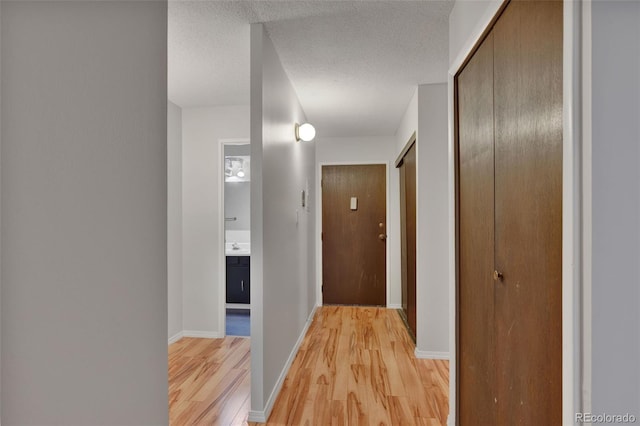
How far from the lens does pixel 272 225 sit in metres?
Answer: 2.30

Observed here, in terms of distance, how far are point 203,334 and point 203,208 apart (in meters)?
1.30

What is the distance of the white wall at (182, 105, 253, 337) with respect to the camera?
143 inches

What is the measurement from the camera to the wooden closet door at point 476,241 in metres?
1.41

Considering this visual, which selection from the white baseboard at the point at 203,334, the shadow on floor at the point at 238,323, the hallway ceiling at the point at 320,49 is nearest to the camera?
the hallway ceiling at the point at 320,49

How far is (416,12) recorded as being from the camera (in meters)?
1.95

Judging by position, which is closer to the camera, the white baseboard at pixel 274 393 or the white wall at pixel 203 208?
the white baseboard at pixel 274 393

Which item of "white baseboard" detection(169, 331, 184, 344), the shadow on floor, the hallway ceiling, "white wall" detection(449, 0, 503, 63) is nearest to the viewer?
"white wall" detection(449, 0, 503, 63)

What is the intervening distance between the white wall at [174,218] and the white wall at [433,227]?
93.2 inches

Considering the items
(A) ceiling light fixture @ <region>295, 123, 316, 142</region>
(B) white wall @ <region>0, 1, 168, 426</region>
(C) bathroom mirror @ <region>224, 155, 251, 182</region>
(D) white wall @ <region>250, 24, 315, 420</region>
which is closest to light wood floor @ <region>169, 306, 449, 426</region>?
(D) white wall @ <region>250, 24, 315, 420</region>

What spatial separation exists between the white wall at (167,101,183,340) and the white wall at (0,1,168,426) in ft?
8.63

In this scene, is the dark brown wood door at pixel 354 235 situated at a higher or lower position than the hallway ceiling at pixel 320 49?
lower

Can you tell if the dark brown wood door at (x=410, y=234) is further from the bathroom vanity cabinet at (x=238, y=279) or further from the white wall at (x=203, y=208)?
the bathroom vanity cabinet at (x=238, y=279)
